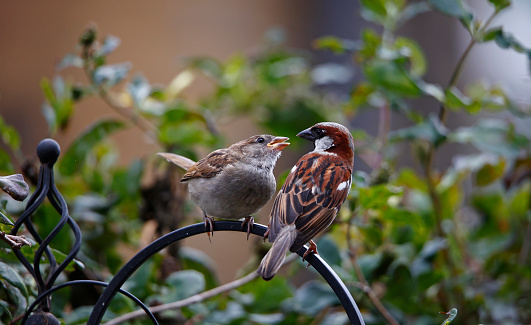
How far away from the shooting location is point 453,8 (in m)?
1.83

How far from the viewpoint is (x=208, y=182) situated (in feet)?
4.97

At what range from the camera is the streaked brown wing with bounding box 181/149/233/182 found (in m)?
1.54

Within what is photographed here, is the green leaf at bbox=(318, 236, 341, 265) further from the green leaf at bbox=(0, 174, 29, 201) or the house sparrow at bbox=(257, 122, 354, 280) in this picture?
the green leaf at bbox=(0, 174, 29, 201)

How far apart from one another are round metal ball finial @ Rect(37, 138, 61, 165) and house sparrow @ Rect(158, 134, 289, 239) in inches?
14.9

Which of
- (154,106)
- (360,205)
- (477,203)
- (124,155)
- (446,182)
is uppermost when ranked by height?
(154,106)

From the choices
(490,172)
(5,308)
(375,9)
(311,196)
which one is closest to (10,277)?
(5,308)

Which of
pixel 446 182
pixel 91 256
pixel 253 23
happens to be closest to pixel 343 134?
pixel 446 182

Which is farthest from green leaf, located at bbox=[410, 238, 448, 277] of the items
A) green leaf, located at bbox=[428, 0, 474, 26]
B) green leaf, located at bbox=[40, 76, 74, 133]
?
green leaf, located at bbox=[40, 76, 74, 133]

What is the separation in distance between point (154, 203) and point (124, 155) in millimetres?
2020

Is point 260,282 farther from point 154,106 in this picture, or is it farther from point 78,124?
point 78,124

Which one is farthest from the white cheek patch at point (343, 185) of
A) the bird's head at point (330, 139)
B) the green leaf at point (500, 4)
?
the green leaf at point (500, 4)

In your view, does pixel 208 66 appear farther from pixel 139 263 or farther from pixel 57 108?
pixel 139 263

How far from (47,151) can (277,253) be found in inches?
19.5

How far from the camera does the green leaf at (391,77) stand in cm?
191
